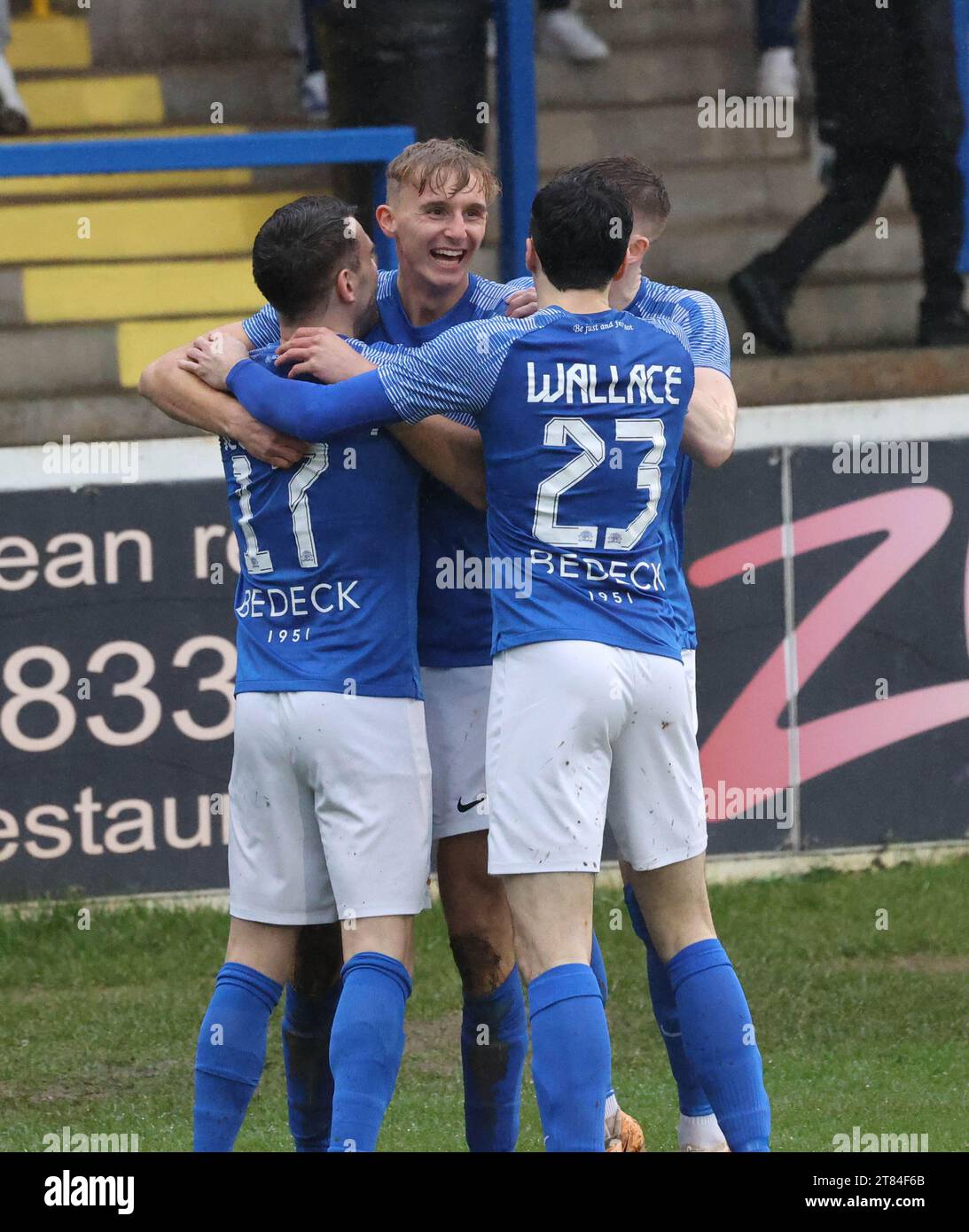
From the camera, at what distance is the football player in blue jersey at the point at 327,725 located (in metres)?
3.52

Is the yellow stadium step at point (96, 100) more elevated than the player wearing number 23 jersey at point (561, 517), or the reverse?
the yellow stadium step at point (96, 100)

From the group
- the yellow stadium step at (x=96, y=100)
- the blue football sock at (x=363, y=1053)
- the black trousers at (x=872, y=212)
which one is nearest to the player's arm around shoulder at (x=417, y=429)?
the blue football sock at (x=363, y=1053)

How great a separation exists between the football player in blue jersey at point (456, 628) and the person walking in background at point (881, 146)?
3.76 meters

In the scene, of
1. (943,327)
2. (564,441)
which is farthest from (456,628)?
(943,327)

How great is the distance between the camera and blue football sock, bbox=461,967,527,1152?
3.88 metres

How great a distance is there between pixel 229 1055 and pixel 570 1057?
0.68m

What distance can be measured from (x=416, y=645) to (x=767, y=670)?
3.08 metres

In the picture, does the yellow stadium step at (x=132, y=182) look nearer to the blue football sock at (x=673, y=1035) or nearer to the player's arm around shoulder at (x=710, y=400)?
the player's arm around shoulder at (x=710, y=400)

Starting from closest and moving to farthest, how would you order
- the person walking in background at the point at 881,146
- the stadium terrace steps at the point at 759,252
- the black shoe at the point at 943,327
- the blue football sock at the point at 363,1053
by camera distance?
the blue football sock at the point at 363,1053, the black shoe at the point at 943,327, the person walking in background at the point at 881,146, the stadium terrace steps at the point at 759,252

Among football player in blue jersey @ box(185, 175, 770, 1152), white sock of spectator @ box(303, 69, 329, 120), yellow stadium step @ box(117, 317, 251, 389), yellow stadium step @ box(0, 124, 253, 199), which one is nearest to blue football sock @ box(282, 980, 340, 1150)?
football player in blue jersey @ box(185, 175, 770, 1152)

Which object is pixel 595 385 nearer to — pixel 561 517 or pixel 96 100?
pixel 561 517

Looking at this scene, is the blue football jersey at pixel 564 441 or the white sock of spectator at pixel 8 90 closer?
the blue football jersey at pixel 564 441

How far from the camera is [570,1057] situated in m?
3.37
